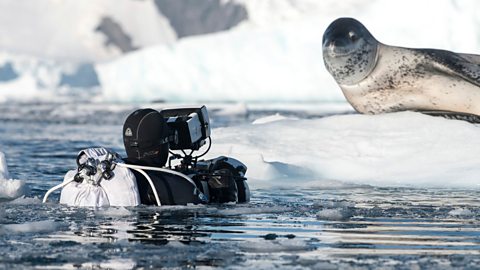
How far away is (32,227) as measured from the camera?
5230 mm

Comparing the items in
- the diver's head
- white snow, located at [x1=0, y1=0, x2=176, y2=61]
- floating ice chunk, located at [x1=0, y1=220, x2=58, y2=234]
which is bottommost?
floating ice chunk, located at [x1=0, y1=220, x2=58, y2=234]

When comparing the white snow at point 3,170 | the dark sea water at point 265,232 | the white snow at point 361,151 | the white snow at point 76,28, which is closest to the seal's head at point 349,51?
the white snow at point 361,151

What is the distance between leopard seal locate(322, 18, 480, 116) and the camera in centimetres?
1027

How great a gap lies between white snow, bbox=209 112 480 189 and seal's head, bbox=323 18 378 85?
2.66 feet

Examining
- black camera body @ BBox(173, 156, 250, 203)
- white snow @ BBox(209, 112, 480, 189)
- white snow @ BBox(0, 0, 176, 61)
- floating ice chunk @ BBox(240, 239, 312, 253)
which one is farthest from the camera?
white snow @ BBox(0, 0, 176, 61)

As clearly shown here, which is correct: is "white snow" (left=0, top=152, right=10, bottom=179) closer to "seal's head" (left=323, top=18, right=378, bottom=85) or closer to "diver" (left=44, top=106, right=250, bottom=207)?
"diver" (left=44, top=106, right=250, bottom=207)

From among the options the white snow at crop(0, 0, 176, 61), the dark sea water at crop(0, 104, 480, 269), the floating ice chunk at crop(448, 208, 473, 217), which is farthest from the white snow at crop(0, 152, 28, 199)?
the white snow at crop(0, 0, 176, 61)

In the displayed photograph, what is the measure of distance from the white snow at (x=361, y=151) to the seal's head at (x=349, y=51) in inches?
31.9

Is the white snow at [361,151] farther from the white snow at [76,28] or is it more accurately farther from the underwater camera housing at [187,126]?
the white snow at [76,28]

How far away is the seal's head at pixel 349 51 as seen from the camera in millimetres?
10758

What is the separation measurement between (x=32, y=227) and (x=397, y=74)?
6107mm

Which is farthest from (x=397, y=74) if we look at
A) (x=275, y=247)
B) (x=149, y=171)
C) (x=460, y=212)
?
(x=275, y=247)

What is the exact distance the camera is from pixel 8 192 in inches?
274

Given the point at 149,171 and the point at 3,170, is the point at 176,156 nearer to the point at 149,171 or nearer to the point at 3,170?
the point at 149,171
